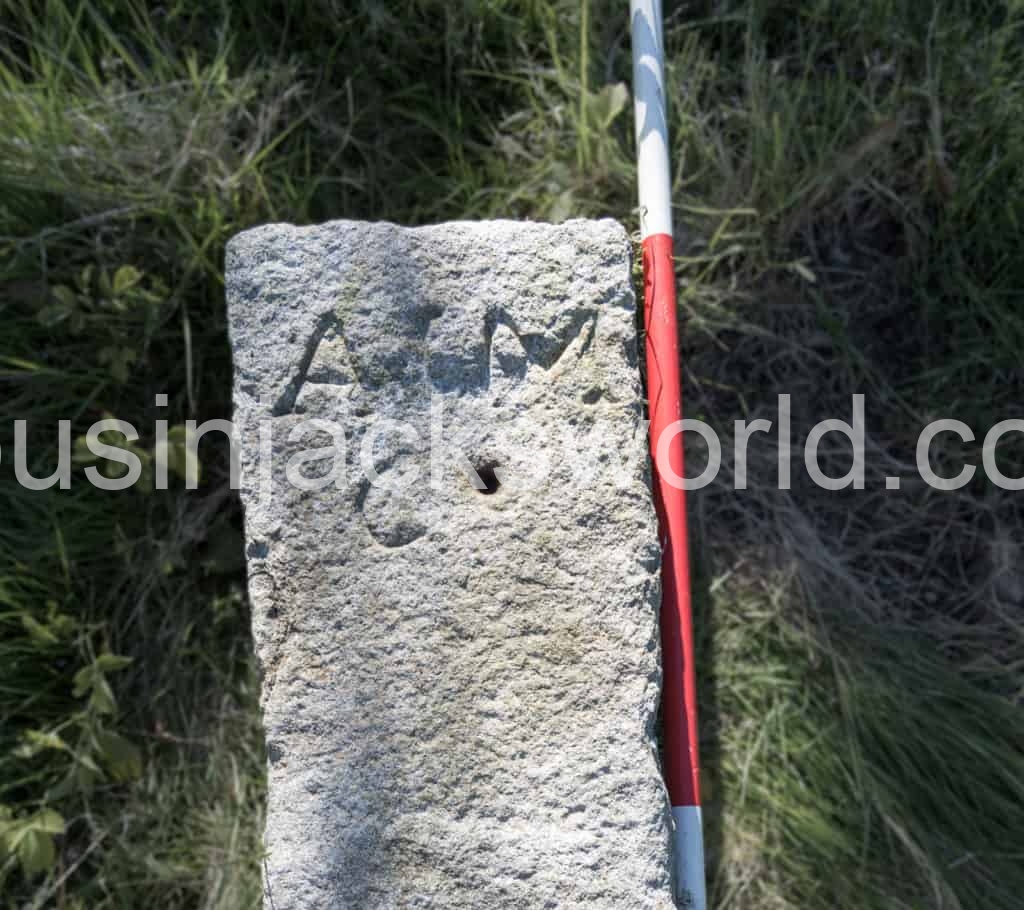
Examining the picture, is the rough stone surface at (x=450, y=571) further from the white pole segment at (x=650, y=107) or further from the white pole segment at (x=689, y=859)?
the white pole segment at (x=650, y=107)

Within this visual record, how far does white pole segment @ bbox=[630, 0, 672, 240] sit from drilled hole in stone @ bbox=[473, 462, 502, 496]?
45cm

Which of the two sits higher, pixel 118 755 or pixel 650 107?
pixel 650 107

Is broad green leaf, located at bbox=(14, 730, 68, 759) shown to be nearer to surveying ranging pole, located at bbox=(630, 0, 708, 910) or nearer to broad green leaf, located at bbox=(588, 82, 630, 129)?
surveying ranging pole, located at bbox=(630, 0, 708, 910)

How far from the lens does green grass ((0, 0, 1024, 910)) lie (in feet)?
4.78

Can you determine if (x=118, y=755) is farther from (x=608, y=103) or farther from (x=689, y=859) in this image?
(x=608, y=103)

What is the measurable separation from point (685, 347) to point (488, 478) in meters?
0.59

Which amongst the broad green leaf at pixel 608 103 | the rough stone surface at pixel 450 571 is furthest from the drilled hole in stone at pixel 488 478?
the broad green leaf at pixel 608 103

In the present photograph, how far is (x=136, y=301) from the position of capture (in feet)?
4.91

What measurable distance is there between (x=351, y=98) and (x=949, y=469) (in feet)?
3.96

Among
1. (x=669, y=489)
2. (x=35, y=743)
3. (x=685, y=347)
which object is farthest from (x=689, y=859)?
(x=35, y=743)

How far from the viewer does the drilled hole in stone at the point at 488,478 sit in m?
1.12

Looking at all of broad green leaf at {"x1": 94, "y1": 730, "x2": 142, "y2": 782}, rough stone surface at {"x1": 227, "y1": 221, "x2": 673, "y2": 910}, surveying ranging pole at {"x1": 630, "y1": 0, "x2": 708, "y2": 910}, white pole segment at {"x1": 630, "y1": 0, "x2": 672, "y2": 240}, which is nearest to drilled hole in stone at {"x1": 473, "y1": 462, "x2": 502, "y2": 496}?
rough stone surface at {"x1": 227, "y1": 221, "x2": 673, "y2": 910}

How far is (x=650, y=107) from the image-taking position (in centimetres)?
136

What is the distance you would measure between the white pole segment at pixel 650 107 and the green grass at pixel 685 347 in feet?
0.39
